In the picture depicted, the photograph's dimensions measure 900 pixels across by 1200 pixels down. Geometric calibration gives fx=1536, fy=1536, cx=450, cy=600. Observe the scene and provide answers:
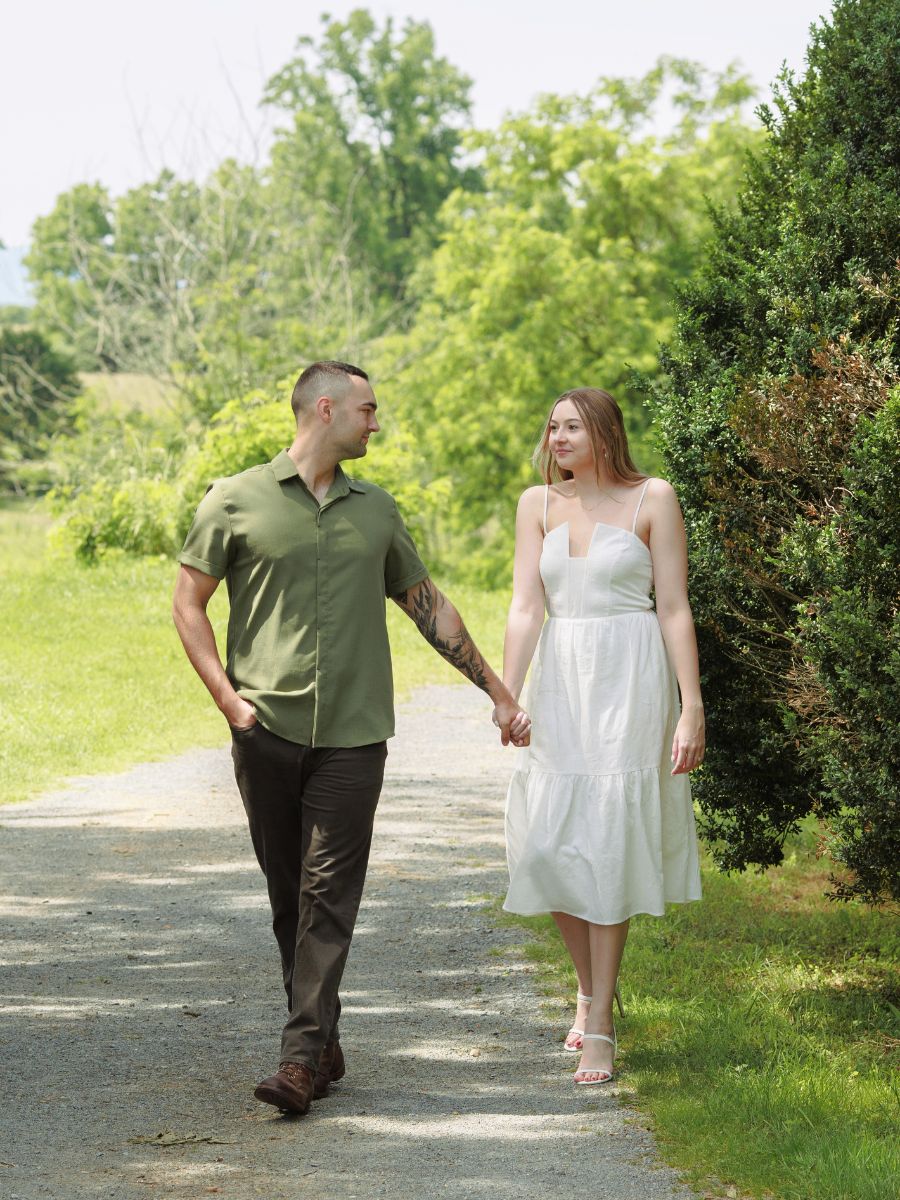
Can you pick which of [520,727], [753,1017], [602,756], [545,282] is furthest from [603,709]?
[545,282]

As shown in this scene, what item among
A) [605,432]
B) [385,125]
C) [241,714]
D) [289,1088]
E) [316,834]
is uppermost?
[385,125]

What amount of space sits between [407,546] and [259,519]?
1.65ft

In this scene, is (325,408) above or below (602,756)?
above

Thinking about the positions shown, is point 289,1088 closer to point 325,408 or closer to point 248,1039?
point 248,1039

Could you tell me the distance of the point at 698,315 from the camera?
6.25m

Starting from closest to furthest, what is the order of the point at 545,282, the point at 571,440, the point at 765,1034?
1. the point at 571,440
2. the point at 765,1034
3. the point at 545,282

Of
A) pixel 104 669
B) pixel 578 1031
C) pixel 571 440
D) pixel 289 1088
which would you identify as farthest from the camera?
pixel 104 669

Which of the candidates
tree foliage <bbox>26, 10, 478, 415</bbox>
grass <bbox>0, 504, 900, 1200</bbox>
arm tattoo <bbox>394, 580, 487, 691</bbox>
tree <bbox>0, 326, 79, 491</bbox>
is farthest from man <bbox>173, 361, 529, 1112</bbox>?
tree <bbox>0, 326, 79, 491</bbox>

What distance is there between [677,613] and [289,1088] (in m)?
1.87

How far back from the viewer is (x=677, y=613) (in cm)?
489

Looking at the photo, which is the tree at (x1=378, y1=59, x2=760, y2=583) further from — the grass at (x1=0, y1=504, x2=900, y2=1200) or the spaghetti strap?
the spaghetti strap

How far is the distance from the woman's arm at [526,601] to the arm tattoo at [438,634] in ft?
0.39

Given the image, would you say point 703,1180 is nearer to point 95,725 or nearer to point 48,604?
point 95,725

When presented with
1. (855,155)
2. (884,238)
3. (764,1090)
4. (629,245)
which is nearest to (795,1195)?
(764,1090)
